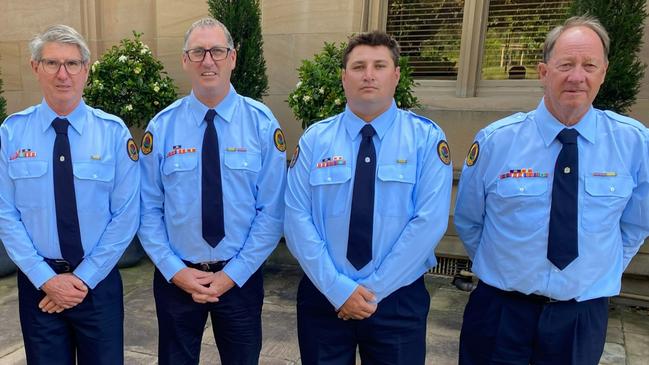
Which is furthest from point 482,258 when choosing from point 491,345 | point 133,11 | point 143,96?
point 133,11

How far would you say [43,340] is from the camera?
226 cm

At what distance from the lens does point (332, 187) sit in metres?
2.12

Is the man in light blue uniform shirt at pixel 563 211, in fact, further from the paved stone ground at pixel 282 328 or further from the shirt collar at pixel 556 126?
the paved stone ground at pixel 282 328

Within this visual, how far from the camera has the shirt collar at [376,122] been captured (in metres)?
2.15

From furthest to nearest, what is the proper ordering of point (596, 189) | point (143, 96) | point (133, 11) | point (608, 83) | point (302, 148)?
point (133, 11)
point (143, 96)
point (608, 83)
point (302, 148)
point (596, 189)

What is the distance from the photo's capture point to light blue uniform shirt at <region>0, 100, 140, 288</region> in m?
2.23

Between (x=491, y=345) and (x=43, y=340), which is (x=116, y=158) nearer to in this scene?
Answer: (x=43, y=340)

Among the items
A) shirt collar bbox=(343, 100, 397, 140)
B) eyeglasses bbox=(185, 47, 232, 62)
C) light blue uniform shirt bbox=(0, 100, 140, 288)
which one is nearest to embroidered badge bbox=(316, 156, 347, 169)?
shirt collar bbox=(343, 100, 397, 140)

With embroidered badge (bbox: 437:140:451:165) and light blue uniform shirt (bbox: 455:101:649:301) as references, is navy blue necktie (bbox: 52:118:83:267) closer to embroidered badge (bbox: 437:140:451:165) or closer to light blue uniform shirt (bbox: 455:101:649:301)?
embroidered badge (bbox: 437:140:451:165)

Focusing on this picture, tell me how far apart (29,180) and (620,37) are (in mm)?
4245

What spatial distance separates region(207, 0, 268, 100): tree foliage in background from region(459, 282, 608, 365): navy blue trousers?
11.9ft

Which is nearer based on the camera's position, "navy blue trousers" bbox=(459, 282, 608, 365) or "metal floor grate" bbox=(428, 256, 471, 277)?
"navy blue trousers" bbox=(459, 282, 608, 365)

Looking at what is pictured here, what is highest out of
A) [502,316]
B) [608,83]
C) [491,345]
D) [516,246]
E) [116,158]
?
[608,83]

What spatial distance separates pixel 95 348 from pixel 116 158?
2.98 feet
